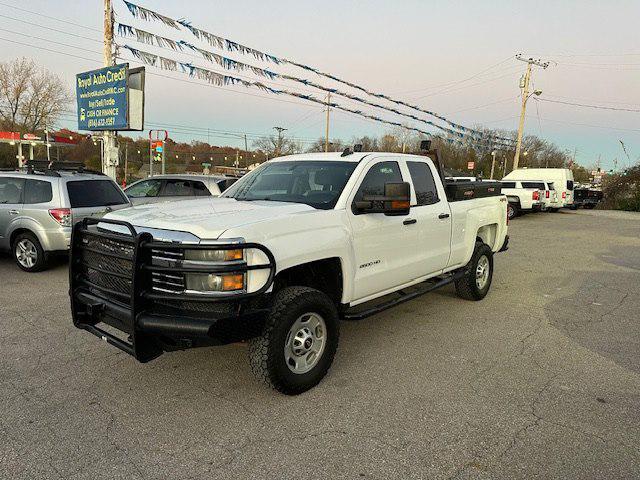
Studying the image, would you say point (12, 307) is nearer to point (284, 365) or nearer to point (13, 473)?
point (13, 473)

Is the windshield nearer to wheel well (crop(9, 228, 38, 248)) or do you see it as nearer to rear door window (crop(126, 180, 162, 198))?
wheel well (crop(9, 228, 38, 248))

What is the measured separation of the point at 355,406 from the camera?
132 inches

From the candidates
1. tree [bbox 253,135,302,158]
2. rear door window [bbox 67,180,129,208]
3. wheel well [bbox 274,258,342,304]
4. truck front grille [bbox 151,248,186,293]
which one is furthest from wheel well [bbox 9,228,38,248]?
tree [bbox 253,135,302,158]

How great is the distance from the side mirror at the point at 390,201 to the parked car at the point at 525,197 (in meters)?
18.0

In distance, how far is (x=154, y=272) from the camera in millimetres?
3074

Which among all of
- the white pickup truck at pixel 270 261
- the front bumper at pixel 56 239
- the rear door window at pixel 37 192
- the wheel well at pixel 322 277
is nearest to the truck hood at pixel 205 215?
the white pickup truck at pixel 270 261

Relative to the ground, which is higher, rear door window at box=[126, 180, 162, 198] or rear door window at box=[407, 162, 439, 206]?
rear door window at box=[407, 162, 439, 206]

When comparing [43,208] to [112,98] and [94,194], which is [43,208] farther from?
[112,98]

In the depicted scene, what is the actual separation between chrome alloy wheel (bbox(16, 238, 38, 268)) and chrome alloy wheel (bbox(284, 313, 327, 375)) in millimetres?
5994

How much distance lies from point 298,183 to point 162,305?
190 centimetres

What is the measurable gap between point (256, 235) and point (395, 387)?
1721 mm

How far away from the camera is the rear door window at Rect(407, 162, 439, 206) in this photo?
16.1 feet

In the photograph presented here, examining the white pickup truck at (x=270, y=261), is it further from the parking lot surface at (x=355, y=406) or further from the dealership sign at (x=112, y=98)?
the dealership sign at (x=112, y=98)

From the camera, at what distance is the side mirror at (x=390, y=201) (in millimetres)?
3703
